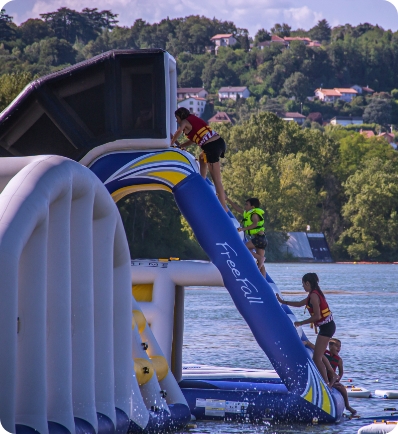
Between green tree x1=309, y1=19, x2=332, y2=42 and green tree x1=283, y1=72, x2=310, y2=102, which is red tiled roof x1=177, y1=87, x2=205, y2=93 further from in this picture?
green tree x1=309, y1=19, x2=332, y2=42

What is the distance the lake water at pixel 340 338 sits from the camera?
33.4 ft

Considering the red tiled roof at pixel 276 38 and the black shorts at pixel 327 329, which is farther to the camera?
the red tiled roof at pixel 276 38

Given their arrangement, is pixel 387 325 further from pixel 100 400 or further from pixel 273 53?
pixel 273 53

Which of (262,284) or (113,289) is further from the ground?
(113,289)

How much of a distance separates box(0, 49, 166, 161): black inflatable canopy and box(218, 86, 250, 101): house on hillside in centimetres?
15635

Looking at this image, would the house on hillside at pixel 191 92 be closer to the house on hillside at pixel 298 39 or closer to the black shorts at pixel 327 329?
the house on hillside at pixel 298 39

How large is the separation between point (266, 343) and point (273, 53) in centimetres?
16828

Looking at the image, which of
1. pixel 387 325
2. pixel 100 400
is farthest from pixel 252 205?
pixel 387 325

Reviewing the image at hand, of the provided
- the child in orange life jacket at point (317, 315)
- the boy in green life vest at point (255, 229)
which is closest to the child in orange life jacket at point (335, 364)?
the child in orange life jacket at point (317, 315)

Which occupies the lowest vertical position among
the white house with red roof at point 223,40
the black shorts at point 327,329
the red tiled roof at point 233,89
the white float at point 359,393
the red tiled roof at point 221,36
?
the red tiled roof at point 233,89

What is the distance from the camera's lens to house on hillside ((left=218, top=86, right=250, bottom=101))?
166m

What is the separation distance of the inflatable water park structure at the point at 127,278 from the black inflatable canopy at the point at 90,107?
12 millimetres

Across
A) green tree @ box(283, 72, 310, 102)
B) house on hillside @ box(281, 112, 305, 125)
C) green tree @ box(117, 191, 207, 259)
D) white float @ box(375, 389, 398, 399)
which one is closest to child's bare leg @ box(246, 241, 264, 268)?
white float @ box(375, 389, 398, 399)

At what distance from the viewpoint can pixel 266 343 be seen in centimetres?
934
